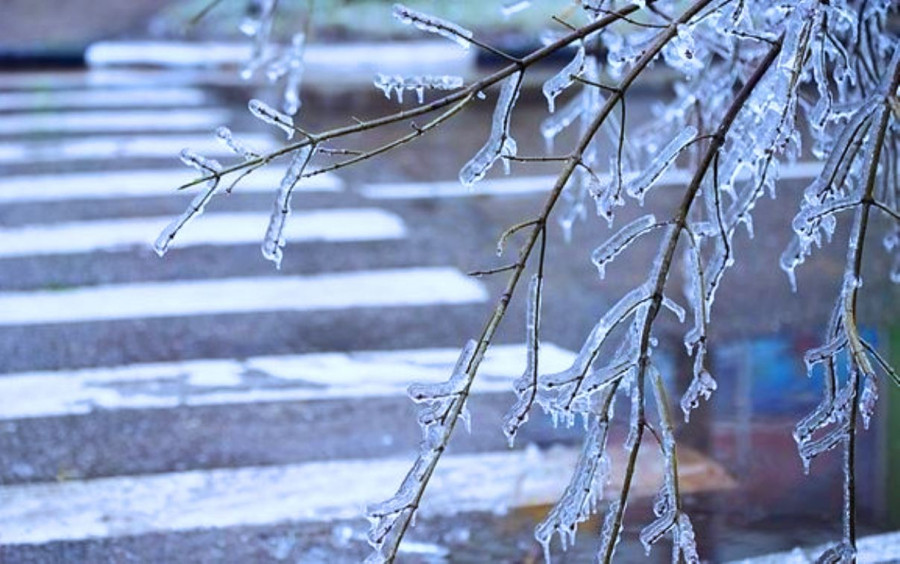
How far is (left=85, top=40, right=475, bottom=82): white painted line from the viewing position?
1546 cm

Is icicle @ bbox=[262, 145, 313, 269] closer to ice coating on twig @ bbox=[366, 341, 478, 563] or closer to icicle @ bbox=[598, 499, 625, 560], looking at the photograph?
ice coating on twig @ bbox=[366, 341, 478, 563]

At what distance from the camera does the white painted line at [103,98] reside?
513 inches

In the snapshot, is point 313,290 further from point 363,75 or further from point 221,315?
point 363,75

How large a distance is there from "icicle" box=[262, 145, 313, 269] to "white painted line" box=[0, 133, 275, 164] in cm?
738

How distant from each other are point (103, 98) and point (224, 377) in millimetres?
7434

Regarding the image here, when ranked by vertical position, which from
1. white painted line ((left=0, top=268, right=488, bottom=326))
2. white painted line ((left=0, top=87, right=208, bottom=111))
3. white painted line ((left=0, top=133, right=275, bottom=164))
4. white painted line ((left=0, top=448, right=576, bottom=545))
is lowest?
white painted line ((left=0, top=448, right=576, bottom=545))

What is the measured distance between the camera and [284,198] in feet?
10.9

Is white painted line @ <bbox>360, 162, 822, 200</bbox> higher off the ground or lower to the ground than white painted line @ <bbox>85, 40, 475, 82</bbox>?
lower

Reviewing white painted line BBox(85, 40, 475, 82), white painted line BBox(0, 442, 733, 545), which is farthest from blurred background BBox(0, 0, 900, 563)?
white painted line BBox(85, 40, 475, 82)

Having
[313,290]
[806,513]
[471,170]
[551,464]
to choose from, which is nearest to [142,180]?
[313,290]

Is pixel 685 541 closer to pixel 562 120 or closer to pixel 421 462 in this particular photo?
pixel 421 462

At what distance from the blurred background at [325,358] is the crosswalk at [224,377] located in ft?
0.04

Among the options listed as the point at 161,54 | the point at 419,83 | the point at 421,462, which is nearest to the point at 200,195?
the point at 419,83

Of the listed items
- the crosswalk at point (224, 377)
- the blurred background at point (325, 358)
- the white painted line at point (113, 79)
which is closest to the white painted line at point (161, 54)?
the white painted line at point (113, 79)
